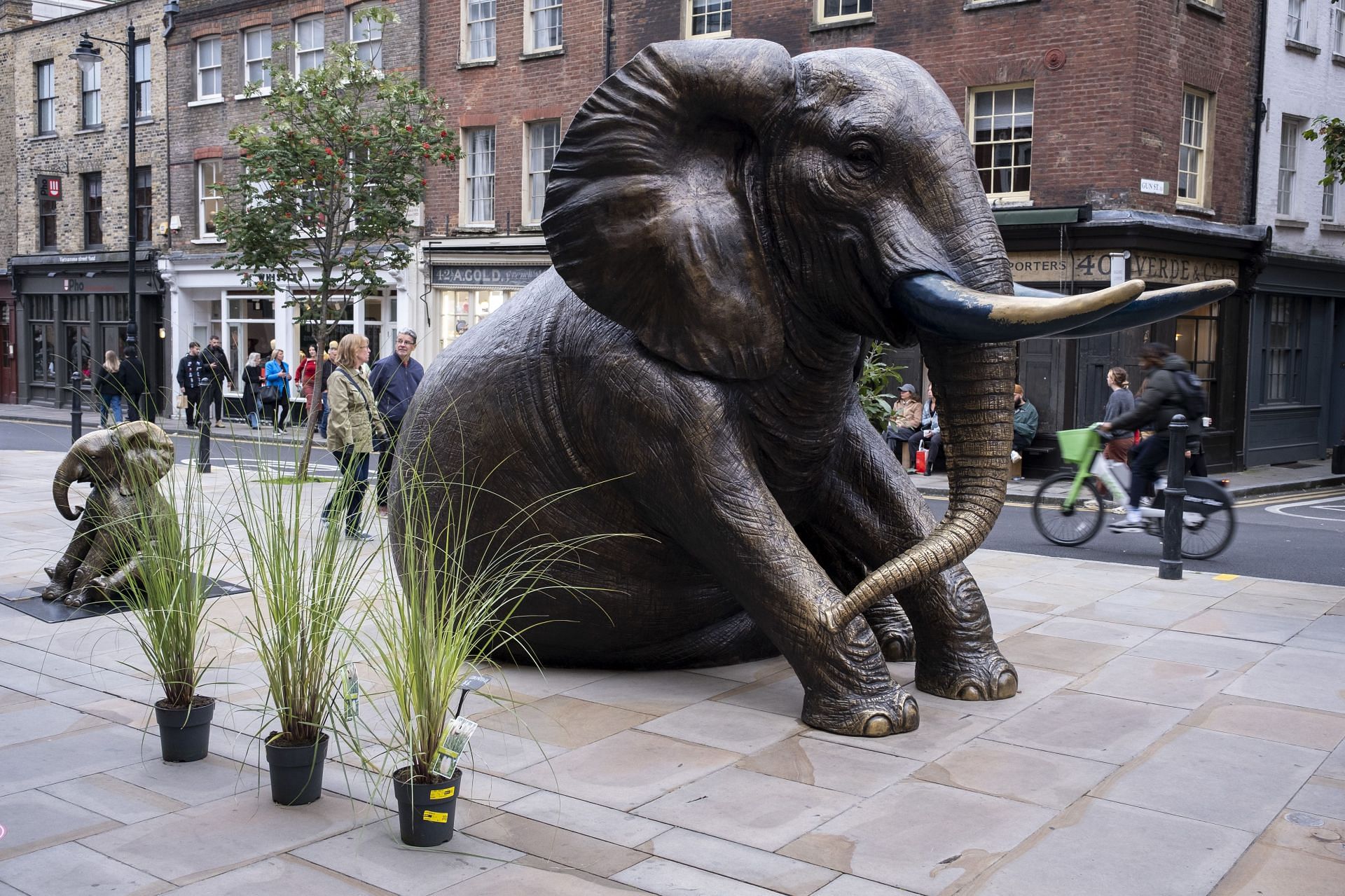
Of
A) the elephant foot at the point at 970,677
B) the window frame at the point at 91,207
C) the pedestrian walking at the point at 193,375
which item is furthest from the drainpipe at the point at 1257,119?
the window frame at the point at 91,207

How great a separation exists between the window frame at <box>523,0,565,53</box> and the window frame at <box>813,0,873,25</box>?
5.43 meters

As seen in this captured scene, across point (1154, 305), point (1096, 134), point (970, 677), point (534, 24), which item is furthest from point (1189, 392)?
point (534, 24)

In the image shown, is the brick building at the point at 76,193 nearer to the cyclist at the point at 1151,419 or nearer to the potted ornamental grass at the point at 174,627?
the cyclist at the point at 1151,419

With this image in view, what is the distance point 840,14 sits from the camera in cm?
1891

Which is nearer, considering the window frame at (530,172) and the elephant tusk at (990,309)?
the elephant tusk at (990,309)

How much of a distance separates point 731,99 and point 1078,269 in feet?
43.8

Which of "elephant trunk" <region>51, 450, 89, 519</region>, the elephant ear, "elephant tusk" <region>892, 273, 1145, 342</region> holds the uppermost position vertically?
the elephant ear

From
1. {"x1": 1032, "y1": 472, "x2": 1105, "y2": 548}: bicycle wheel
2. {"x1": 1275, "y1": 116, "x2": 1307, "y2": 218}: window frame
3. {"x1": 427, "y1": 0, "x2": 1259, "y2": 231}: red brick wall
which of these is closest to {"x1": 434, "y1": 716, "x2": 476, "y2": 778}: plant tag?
{"x1": 1032, "y1": 472, "x2": 1105, "y2": 548}: bicycle wheel

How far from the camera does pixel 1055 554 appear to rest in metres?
10.2

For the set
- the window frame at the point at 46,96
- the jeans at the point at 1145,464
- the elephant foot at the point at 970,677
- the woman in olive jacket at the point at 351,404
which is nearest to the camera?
the elephant foot at the point at 970,677

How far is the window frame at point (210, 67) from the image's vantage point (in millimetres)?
27719

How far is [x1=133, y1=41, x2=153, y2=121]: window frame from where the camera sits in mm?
29469

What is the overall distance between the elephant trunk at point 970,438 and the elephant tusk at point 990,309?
18 centimetres

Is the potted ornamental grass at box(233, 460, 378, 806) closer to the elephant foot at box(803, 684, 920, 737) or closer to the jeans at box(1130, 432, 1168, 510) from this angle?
the elephant foot at box(803, 684, 920, 737)
